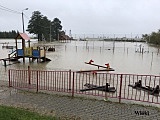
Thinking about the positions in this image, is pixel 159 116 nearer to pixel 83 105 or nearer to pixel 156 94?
pixel 83 105

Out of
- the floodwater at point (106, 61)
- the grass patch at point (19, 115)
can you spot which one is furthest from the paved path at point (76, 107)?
the floodwater at point (106, 61)

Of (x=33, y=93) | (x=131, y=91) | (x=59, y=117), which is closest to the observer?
(x=59, y=117)

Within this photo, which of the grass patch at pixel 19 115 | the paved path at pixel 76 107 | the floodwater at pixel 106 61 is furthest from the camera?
the floodwater at pixel 106 61

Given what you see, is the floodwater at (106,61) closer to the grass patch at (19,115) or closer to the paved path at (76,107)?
the paved path at (76,107)

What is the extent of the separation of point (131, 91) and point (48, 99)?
412 cm

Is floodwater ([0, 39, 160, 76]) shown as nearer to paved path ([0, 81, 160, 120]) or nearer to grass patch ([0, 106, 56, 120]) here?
paved path ([0, 81, 160, 120])

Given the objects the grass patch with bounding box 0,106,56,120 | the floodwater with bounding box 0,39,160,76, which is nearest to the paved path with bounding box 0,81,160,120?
the grass patch with bounding box 0,106,56,120

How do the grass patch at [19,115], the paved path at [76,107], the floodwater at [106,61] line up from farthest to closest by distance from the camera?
the floodwater at [106,61]
the paved path at [76,107]
the grass patch at [19,115]

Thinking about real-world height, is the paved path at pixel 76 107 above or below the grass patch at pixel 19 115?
below

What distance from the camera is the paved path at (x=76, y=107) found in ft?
17.9

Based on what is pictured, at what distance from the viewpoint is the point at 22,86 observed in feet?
28.5

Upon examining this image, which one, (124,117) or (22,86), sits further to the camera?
(22,86)

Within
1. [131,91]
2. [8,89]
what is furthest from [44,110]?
[131,91]

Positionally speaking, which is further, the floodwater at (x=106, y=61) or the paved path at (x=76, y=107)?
the floodwater at (x=106, y=61)
